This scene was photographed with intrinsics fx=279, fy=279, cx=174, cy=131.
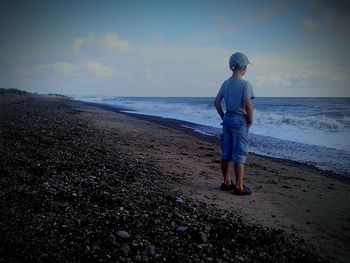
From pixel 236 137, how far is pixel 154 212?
81.7 inches

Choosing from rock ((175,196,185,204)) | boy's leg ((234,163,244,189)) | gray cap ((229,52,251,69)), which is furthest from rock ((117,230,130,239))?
gray cap ((229,52,251,69))

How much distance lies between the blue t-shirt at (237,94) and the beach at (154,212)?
1601mm

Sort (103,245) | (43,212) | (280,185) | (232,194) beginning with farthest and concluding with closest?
(280,185), (232,194), (43,212), (103,245)

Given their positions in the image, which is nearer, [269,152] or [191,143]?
[269,152]

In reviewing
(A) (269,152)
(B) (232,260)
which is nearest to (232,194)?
(B) (232,260)

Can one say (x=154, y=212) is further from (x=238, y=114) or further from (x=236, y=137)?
(x=238, y=114)

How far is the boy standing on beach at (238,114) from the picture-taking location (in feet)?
16.3

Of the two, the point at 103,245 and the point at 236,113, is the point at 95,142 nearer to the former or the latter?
the point at 236,113

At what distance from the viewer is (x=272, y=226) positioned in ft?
12.9

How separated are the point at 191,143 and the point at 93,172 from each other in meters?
6.35

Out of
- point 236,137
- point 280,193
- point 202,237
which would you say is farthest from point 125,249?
point 280,193

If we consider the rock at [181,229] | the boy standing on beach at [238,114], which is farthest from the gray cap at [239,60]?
the rock at [181,229]

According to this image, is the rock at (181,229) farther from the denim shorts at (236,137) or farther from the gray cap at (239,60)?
the gray cap at (239,60)

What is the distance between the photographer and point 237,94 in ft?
16.3
